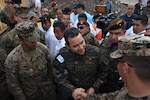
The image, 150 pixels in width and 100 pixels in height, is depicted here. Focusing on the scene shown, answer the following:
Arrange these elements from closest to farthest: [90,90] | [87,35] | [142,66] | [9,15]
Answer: [142,66] → [90,90] → [87,35] → [9,15]

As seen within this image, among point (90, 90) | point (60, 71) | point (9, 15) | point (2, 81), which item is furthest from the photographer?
point (9, 15)

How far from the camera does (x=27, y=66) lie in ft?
10.5

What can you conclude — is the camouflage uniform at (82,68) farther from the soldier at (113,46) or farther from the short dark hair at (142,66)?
the short dark hair at (142,66)

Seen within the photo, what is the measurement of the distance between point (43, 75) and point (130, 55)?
1.80m

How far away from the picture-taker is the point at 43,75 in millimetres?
3375

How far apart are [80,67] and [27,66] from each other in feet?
2.36

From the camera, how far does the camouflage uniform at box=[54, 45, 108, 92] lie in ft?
9.80

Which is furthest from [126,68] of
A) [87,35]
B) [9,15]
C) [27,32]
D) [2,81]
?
[9,15]

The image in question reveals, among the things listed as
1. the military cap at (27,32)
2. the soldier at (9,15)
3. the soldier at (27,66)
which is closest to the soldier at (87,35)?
the soldier at (27,66)

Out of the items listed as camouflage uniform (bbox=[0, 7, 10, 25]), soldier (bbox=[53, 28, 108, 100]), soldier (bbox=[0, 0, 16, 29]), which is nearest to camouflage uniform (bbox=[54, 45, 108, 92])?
soldier (bbox=[53, 28, 108, 100])

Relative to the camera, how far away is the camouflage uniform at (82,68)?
2986 millimetres

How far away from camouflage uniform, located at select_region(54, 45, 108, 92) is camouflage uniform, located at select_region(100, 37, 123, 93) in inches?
6.1

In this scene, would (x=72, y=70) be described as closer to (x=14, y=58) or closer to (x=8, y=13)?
(x=14, y=58)

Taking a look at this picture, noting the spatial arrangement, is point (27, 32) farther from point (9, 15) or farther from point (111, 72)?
point (9, 15)
